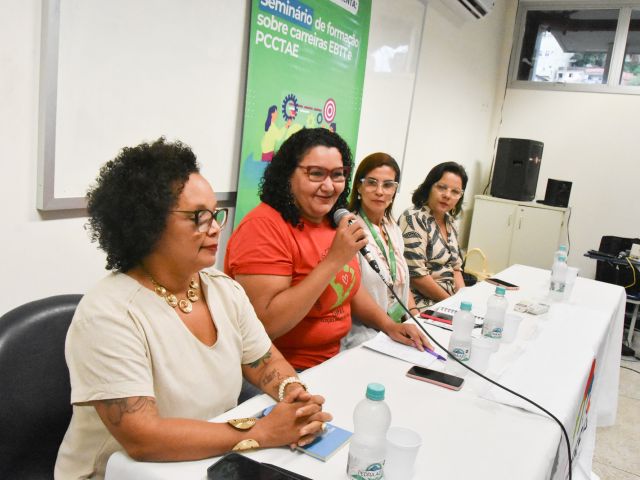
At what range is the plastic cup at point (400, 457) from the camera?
3.11 feet

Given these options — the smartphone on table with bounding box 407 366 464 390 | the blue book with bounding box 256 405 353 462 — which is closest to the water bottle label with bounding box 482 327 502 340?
the smartphone on table with bounding box 407 366 464 390

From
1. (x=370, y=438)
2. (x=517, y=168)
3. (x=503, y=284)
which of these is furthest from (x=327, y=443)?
(x=517, y=168)

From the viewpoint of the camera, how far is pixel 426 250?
2791 mm

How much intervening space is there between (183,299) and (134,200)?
0.81 feet

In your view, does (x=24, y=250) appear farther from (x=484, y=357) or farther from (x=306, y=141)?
(x=484, y=357)

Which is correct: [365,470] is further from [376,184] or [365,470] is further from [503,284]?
[503,284]

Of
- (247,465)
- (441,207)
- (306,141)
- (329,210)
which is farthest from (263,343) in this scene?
(441,207)

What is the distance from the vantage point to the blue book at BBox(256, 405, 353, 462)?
100 cm

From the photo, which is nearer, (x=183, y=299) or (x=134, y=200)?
(x=134, y=200)

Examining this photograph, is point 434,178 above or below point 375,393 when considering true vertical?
above

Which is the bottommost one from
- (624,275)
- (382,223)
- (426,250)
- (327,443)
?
(624,275)

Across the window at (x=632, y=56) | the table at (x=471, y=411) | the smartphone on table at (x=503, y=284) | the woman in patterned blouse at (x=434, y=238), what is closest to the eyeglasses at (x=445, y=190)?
the woman in patterned blouse at (x=434, y=238)

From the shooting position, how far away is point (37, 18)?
1.48m

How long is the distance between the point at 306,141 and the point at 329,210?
0.79 feet
